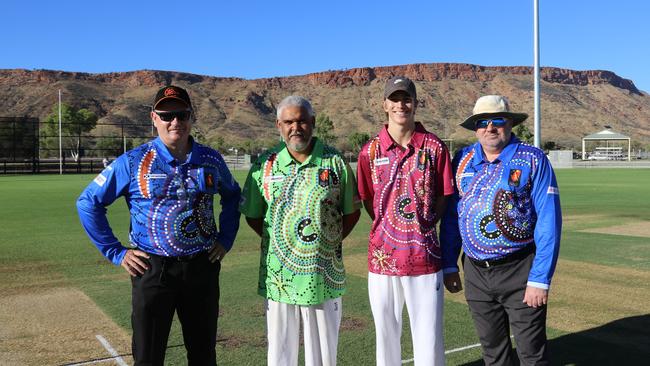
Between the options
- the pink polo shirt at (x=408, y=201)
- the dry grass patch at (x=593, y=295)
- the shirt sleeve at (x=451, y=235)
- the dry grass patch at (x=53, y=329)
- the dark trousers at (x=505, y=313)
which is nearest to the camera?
the dark trousers at (x=505, y=313)

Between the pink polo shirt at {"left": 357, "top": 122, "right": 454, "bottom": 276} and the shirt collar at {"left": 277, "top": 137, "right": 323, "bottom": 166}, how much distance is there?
37cm

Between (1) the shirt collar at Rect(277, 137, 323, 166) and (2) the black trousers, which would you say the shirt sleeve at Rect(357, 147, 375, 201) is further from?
(2) the black trousers

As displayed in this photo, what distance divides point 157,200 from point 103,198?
363mm

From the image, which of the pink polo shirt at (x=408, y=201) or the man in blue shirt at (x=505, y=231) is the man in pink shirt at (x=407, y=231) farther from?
the man in blue shirt at (x=505, y=231)

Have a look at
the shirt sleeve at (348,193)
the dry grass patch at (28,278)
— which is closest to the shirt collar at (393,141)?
the shirt sleeve at (348,193)

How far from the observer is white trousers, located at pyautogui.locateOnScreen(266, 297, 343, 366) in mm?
3658

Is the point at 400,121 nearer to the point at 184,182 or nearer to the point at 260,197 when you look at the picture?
the point at 260,197

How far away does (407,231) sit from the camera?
3.75m

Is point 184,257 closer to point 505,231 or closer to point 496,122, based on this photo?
point 505,231

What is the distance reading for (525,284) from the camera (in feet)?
11.9

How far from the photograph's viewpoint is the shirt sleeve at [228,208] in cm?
396

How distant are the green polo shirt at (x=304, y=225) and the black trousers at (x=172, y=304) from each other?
37cm

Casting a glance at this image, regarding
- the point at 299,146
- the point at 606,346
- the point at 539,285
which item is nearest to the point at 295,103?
the point at 299,146

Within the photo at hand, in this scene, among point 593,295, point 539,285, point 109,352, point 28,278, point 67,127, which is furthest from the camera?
point 67,127
